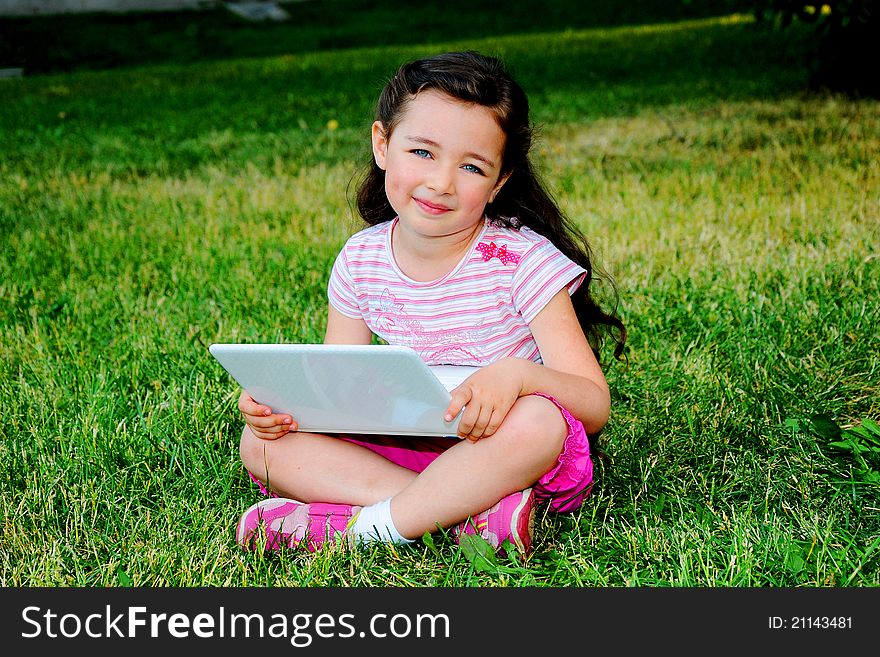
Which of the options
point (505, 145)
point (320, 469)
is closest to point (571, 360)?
point (505, 145)

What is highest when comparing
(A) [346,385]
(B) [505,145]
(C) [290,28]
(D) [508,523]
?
(B) [505,145]

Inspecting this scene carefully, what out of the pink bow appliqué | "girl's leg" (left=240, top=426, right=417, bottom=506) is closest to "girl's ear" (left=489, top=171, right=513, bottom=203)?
the pink bow appliqué

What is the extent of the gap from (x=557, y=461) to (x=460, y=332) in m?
0.41

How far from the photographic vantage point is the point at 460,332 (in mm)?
2285

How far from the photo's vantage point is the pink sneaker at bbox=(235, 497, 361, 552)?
2055 mm

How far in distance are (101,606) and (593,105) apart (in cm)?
687

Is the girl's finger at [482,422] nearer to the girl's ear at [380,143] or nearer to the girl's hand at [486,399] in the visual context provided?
the girl's hand at [486,399]

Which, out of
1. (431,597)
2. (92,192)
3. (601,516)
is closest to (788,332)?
(601,516)

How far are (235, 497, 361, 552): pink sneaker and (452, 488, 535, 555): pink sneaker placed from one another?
26cm

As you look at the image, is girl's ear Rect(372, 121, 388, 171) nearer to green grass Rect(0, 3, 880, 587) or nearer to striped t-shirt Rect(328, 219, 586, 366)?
striped t-shirt Rect(328, 219, 586, 366)

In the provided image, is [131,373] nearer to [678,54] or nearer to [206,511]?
[206,511]

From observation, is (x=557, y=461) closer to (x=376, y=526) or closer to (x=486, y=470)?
(x=486, y=470)

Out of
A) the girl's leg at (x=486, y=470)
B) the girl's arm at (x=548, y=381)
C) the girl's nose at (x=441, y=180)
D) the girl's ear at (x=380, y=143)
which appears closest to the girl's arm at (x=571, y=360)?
the girl's arm at (x=548, y=381)

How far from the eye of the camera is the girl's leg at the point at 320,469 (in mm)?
2184
